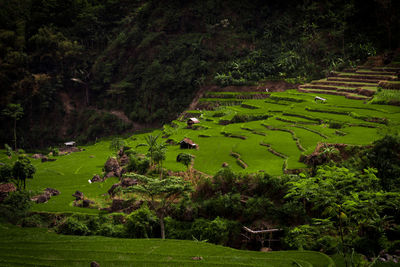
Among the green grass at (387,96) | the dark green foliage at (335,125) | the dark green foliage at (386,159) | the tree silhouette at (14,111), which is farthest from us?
the tree silhouette at (14,111)

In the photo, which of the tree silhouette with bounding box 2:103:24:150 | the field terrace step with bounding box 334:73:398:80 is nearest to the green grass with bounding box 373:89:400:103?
the field terrace step with bounding box 334:73:398:80

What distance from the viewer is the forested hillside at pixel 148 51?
1625 inches

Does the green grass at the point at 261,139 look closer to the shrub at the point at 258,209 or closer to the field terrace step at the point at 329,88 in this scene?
the field terrace step at the point at 329,88

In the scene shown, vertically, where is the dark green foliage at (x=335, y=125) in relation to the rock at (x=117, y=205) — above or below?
above

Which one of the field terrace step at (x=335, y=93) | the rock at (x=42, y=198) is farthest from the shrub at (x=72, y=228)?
the field terrace step at (x=335, y=93)

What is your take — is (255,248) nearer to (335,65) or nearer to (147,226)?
(147,226)

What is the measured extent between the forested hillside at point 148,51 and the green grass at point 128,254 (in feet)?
96.7

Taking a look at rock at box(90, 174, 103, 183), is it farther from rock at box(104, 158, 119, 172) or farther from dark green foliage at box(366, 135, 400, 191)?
dark green foliage at box(366, 135, 400, 191)

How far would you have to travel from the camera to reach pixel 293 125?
25.2 meters

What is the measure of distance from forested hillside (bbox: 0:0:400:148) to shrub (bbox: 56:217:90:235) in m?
29.1

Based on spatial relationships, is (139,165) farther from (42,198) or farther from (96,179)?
(42,198)

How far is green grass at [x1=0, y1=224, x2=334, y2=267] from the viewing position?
1234 centimetres

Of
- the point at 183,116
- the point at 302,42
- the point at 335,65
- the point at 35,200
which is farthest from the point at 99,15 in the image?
the point at 35,200

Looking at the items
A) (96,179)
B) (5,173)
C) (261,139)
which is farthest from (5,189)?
(261,139)
